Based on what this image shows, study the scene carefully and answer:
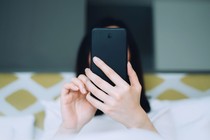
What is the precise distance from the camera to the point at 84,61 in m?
1.14

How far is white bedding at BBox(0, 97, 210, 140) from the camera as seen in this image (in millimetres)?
958

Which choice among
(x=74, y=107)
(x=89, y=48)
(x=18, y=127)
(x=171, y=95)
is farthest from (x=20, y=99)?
(x=171, y=95)

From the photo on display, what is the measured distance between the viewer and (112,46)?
0.72 meters

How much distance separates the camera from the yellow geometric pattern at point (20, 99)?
4.21ft

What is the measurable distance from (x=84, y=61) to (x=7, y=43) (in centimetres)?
44

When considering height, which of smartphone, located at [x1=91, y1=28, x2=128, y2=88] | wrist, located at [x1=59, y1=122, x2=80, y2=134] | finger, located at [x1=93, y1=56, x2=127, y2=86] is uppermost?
smartphone, located at [x1=91, y1=28, x2=128, y2=88]

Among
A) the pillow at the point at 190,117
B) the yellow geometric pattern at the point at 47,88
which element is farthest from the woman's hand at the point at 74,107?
the yellow geometric pattern at the point at 47,88

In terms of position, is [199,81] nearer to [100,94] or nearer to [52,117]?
[52,117]

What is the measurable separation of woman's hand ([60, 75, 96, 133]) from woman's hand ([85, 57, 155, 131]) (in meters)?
0.05

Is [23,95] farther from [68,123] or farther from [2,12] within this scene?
[68,123]

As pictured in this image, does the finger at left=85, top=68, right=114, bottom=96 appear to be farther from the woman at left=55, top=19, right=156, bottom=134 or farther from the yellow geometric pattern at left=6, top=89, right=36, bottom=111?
the yellow geometric pattern at left=6, top=89, right=36, bottom=111

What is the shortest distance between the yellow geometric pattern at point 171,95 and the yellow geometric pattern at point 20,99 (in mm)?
601

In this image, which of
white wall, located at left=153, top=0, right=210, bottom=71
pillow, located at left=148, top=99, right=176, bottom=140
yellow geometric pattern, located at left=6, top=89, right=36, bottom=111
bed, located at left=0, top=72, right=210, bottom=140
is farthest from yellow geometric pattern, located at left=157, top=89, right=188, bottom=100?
yellow geometric pattern, located at left=6, top=89, right=36, bottom=111

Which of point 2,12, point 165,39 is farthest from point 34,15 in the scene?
point 165,39
